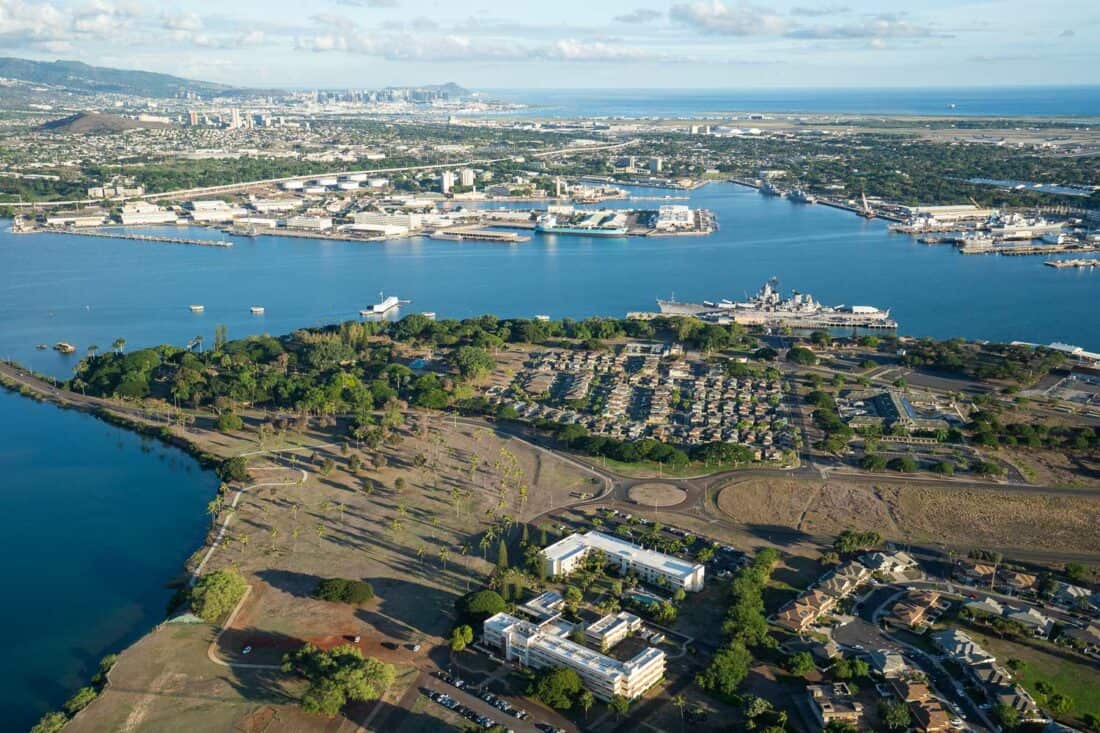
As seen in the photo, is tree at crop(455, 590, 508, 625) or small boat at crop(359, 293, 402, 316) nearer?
tree at crop(455, 590, 508, 625)

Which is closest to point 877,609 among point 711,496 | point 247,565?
point 711,496

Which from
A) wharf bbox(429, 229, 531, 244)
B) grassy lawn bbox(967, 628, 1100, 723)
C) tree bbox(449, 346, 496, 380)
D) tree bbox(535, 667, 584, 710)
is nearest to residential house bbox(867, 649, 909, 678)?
grassy lawn bbox(967, 628, 1100, 723)

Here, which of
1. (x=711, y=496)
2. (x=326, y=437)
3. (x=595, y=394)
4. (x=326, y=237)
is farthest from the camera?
(x=326, y=237)

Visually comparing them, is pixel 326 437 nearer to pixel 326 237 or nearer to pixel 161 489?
pixel 161 489

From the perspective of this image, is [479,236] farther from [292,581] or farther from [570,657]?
[570,657]

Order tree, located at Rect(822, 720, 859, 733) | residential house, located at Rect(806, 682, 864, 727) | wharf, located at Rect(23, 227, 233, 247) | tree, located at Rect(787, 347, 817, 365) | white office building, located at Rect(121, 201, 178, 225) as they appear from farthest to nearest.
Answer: white office building, located at Rect(121, 201, 178, 225) → wharf, located at Rect(23, 227, 233, 247) → tree, located at Rect(787, 347, 817, 365) → residential house, located at Rect(806, 682, 864, 727) → tree, located at Rect(822, 720, 859, 733)

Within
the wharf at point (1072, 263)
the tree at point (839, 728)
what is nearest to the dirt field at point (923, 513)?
the tree at point (839, 728)

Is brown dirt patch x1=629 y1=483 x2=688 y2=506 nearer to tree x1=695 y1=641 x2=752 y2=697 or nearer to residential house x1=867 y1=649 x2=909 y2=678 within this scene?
tree x1=695 y1=641 x2=752 y2=697

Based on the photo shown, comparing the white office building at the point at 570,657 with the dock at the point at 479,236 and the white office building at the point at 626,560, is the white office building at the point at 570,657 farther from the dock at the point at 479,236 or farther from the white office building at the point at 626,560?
the dock at the point at 479,236
